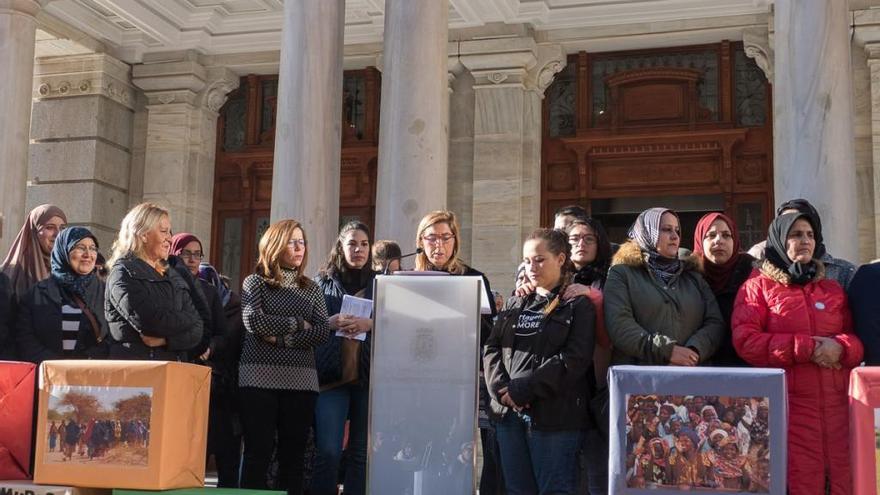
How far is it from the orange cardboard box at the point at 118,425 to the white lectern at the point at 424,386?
0.97 meters

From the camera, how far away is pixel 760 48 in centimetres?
1337

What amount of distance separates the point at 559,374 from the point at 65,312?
305 centimetres

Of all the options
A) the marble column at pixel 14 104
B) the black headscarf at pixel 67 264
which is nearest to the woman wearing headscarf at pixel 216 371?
the black headscarf at pixel 67 264

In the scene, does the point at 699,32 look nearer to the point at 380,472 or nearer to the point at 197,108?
the point at 197,108

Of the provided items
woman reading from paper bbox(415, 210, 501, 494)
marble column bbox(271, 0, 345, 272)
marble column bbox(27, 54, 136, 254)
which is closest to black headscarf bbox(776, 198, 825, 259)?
woman reading from paper bbox(415, 210, 501, 494)

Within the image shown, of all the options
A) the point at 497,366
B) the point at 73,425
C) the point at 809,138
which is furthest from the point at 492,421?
the point at 809,138

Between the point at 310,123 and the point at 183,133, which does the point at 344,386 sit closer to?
the point at 310,123

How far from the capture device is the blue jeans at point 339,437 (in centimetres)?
643

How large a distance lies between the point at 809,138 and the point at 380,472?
18.1ft

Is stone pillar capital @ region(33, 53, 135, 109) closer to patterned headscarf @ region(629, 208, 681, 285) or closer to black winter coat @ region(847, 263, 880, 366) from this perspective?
patterned headscarf @ region(629, 208, 681, 285)

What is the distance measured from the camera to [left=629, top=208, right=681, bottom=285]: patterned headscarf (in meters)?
5.73

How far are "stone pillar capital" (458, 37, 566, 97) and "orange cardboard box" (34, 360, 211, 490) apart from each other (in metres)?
9.38

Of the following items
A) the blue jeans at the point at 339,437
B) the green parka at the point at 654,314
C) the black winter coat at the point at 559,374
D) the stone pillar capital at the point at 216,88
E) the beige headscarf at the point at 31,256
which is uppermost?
the stone pillar capital at the point at 216,88

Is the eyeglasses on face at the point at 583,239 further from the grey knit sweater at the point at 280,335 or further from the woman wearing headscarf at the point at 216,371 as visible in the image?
the woman wearing headscarf at the point at 216,371
